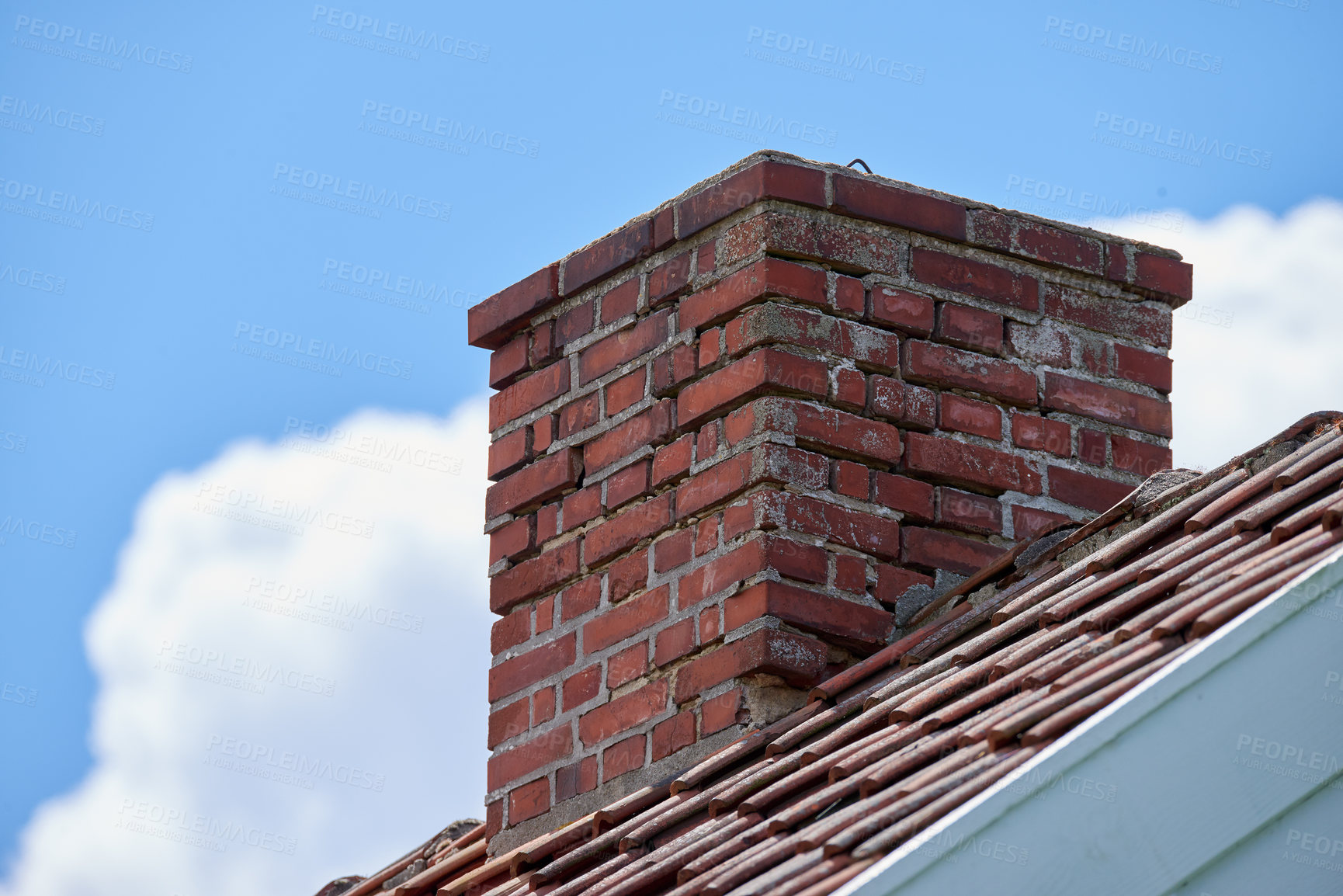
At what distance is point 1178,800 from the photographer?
8.55 ft

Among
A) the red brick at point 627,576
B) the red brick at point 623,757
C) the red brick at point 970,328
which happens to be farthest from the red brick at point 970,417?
the red brick at point 623,757

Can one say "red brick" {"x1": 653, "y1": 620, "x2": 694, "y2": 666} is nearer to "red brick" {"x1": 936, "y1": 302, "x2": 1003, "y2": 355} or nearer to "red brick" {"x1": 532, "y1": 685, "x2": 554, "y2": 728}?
"red brick" {"x1": 532, "y1": 685, "x2": 554, "y2": 728}

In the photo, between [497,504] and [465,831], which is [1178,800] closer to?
[497,504]

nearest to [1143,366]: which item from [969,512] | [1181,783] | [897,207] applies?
[969,512]

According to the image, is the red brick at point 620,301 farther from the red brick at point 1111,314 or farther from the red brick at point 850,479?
the red brick at point 1111,314

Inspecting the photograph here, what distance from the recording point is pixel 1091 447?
4.23 m

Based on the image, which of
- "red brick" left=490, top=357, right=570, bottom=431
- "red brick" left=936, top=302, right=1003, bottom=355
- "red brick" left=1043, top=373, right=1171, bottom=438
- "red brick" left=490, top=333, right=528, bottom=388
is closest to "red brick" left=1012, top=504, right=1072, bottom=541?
"red brick" left=1043, top=373, right=1171, bottom=438

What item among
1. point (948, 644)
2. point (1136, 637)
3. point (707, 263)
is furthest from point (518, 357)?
point (1136, 637)

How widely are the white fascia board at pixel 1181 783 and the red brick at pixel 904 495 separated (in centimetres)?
133

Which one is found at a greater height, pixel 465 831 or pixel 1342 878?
pixel 465 831

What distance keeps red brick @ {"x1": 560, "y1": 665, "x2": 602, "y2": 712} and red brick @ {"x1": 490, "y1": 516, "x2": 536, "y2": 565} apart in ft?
1.23

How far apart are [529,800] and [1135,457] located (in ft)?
5.06

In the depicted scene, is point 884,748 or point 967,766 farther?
point 884,748

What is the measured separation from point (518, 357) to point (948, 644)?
1.43m
